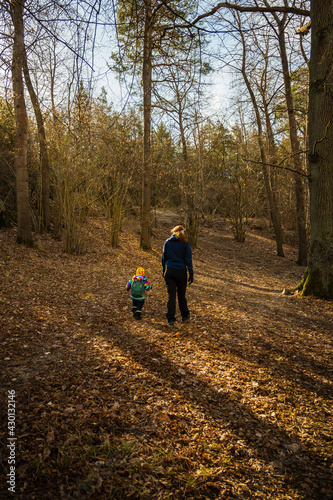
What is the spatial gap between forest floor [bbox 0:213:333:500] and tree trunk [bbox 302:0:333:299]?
83 cm

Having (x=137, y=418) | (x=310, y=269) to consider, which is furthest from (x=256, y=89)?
(x=137, y=418)

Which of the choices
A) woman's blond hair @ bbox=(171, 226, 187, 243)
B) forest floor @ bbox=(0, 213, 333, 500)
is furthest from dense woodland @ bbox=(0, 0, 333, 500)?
woman's blond hair @ bbox=(171, 226, 187, 243)

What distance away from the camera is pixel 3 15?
2.71 metres

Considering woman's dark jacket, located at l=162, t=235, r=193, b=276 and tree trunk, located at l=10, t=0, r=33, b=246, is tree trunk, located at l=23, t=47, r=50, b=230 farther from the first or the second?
woman's dark jacket, located at l=162, t=235, r=193, b=276

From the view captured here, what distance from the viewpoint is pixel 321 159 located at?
7043 mm

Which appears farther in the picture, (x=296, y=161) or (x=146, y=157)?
(x=296, y=161)

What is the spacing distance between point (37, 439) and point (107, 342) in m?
2.21

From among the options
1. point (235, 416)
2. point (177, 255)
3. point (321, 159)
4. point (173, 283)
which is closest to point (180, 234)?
point (177, 255)

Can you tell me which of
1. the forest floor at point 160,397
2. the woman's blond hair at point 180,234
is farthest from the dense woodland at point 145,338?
the woman's blond hair at point 180,234

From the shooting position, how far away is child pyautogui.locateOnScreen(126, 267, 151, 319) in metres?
5.61

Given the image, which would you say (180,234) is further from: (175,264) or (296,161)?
(296,161)

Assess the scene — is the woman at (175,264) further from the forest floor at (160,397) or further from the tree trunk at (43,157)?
the tree trunk at (43,157)

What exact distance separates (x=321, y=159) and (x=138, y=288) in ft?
17.5

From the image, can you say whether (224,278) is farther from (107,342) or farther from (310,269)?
(107,342)
